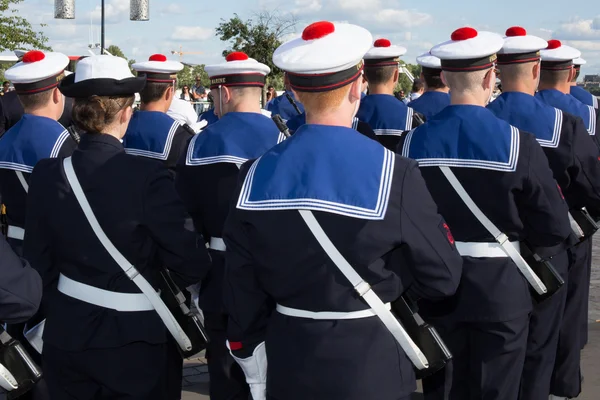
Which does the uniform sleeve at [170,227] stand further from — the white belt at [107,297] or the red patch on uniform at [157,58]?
the red patch on uniform at [157,58]

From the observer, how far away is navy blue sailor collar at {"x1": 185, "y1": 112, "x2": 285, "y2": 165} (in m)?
4.37

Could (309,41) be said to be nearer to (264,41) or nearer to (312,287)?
(312,287)

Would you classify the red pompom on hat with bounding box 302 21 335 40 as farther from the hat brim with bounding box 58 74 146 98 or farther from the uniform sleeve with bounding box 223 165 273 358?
the hat brim with bounding box 58 74 146 98

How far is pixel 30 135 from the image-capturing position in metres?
4.62

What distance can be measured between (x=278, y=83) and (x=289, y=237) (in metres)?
24.0

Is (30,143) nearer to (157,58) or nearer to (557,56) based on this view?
(157,58)

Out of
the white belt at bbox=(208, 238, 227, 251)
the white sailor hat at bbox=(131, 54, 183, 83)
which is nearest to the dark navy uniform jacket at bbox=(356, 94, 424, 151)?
the white sailor hat at bbox=(131, 54, 183, 83)

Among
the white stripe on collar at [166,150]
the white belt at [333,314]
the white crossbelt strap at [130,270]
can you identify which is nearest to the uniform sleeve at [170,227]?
the white crossbelt strap at [130,270]

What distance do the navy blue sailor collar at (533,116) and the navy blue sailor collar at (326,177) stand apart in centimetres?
207

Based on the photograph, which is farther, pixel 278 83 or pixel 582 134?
pixel 278 83

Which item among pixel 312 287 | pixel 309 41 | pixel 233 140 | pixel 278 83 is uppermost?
pixel 309 41

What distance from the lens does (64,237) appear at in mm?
3258

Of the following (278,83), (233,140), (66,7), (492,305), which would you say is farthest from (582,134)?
(278,83)

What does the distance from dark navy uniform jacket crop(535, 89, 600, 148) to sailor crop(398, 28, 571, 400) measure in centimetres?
187
